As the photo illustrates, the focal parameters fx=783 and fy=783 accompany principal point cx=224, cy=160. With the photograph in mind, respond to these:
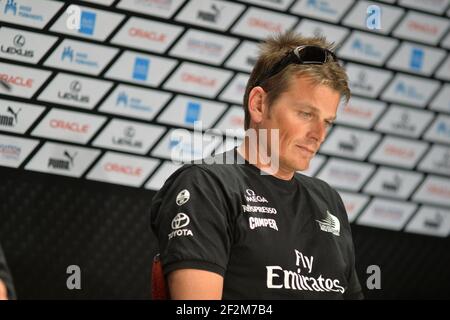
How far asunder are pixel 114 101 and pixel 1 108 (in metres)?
0.49

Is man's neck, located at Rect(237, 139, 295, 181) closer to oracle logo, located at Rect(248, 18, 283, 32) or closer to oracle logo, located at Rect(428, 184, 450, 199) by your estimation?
oracle logo, located at Rect(248, 18, 283, 32)

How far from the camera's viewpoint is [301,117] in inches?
71.3

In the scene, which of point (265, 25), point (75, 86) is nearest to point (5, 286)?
point (75, 86)

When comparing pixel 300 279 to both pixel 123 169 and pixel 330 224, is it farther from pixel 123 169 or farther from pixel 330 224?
pixel 123 169

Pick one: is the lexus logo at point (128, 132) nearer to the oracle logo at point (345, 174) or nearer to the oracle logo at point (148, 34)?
the oracle logo at point (148, 34)

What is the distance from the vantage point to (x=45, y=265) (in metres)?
3.35

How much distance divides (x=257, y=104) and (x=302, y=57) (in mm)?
153

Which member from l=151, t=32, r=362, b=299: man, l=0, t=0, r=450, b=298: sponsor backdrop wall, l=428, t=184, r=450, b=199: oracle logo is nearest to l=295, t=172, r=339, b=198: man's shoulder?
l=151, t=32, r=362, b=299: man

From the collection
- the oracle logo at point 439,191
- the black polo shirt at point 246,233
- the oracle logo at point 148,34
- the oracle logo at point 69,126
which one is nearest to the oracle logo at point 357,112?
the oracle logo at point 439,191

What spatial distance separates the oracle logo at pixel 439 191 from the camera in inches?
160

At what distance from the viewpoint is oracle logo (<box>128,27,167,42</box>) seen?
356 cm

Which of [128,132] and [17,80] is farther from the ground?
[17,80]
